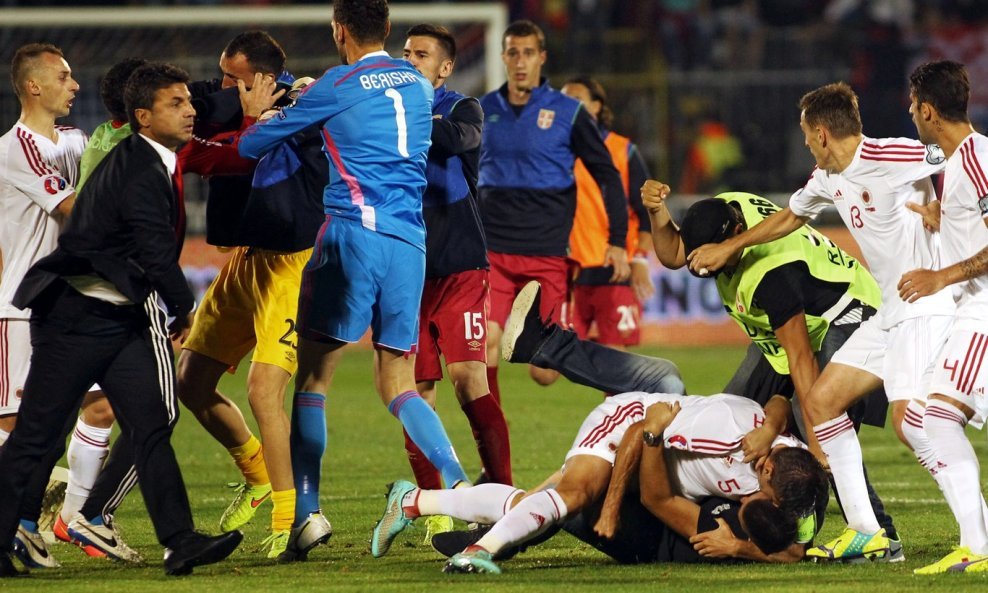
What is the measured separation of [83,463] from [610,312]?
560 centimetres

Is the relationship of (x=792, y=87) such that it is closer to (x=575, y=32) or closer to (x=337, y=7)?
(x=575, y=32)

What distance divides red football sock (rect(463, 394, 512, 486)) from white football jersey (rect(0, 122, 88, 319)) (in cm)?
223

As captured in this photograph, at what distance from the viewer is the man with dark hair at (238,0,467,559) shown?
6336 millimetres

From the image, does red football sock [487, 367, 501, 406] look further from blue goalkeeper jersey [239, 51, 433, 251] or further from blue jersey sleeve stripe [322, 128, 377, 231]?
blue jersey sleeve stripe [322, 128, 377, 231]

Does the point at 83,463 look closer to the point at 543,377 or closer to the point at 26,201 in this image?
the point at 26,201

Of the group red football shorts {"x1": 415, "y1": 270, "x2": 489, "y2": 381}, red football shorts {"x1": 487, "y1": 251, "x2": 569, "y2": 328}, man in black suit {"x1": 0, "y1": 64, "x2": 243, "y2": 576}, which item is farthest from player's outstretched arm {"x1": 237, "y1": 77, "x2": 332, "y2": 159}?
red football shorts {"x1": 487, "y1": 251, "x2": 569, "y2": 328}

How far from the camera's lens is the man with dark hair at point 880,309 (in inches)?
248

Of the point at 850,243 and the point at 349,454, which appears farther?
the point at 850,243

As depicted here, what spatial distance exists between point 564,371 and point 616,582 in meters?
1.64

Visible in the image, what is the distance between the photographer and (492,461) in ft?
24.0

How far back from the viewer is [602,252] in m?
11.8

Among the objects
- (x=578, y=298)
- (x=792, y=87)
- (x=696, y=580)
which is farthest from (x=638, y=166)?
(x=792, y=87)

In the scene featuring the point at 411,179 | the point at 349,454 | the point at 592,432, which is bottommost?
the point at 349,454

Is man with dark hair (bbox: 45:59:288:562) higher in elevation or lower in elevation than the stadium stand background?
lower
